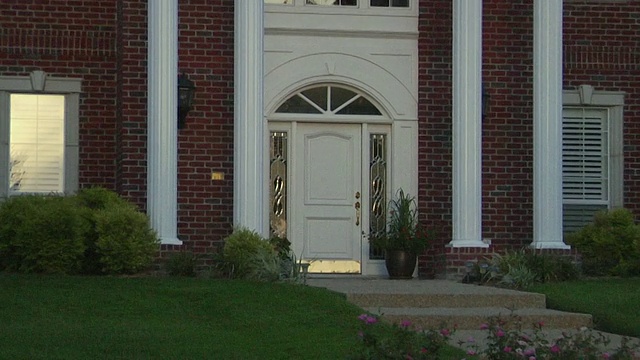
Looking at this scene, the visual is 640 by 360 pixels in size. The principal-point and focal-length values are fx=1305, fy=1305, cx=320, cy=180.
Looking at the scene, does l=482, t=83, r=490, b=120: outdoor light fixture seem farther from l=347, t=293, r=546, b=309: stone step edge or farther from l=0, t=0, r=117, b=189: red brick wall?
l=0, t=0, r=117, b=189: red brick wall

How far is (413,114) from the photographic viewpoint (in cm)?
1731

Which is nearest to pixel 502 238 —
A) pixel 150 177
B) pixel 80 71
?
pixel 150 177

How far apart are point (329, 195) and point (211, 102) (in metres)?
2.08

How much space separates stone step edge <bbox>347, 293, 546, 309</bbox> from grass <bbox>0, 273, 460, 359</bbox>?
0.60 m

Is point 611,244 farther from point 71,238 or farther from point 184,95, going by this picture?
point 71,238

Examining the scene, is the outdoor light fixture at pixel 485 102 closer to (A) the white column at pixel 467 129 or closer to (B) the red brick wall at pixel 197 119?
(A) the white column at pixel 467 129

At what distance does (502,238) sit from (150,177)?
460 centimetres

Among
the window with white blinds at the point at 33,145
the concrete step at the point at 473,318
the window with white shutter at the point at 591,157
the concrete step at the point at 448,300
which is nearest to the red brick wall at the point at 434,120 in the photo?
the window with white shutter at the point at 591,157

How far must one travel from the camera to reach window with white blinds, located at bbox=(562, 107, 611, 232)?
18.1 metres

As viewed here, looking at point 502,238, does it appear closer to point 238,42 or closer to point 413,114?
point 413,114

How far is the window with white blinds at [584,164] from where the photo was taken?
59.4 ft

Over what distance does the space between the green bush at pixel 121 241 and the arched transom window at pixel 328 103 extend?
298 cm

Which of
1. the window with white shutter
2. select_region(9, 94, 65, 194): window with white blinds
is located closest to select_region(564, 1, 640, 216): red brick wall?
the window with white shutter

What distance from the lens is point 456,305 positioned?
551 inches
